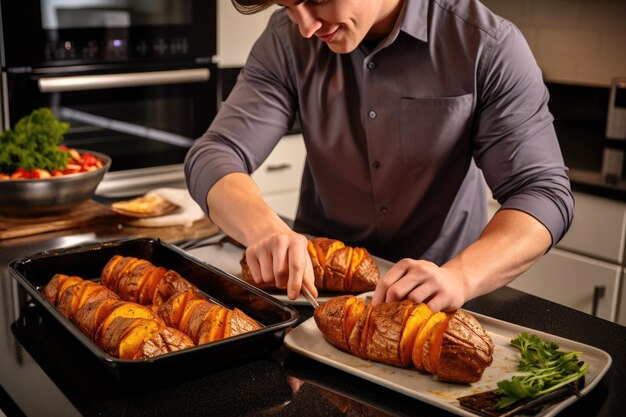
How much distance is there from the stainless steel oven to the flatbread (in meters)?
0.71

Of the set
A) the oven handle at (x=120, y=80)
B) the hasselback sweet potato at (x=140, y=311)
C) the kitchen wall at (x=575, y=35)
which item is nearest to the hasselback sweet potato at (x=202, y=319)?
the hasselback sweet potato at (x=140, y=311)

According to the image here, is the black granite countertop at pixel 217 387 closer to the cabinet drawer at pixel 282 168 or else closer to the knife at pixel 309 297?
the knife at pixel 309 297

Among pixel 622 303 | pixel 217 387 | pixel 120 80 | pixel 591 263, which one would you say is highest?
pixel 120 80

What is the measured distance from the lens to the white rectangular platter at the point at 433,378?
1.04 meters

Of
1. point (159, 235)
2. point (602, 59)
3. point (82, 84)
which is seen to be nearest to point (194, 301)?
point (159, 235)

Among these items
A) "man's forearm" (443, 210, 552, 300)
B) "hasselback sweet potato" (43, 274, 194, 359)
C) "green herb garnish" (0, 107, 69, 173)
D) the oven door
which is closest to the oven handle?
the oven door

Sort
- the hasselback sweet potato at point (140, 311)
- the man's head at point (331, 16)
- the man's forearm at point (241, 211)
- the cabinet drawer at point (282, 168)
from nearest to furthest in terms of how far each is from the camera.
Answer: the hasselback sweet potato at point (140, 311), the man's head at point (331, 16), the man's forearm at point (241, 211), the cabinet drawer at point (282, 168)

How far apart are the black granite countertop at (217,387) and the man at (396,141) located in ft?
0.59

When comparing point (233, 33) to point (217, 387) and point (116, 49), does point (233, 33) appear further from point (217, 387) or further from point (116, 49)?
point (217, 387)

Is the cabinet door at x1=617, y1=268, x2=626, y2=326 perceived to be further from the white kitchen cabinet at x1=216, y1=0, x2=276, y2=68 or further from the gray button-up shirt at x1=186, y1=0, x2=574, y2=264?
the white kitchen cabinet at x1=216, y1=0, x2=276, y2=68

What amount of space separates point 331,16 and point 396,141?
38 cm

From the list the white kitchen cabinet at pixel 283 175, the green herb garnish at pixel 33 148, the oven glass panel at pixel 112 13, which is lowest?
the white kitchen cabinet at pixel 283 175

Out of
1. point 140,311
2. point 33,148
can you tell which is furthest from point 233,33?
point 140,311

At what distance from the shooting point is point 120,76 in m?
2.91
